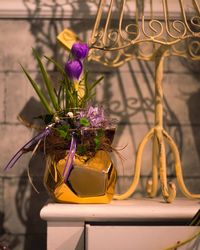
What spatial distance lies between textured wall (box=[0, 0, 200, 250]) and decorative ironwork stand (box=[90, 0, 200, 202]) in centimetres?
6

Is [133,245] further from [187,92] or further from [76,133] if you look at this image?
[187,92]

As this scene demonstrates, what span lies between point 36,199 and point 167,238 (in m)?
0.52

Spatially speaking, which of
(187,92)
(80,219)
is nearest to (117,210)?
(80,219)

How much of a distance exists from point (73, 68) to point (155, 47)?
1.10 ft

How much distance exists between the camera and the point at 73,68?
0.97m

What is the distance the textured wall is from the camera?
123 centimetres

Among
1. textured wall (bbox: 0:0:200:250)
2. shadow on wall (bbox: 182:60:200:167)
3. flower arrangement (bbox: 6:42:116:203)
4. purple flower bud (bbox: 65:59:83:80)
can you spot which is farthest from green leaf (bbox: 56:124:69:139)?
shadow on wall (bbox: 182:60:200:167)

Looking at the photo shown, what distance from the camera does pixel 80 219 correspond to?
2.84ft

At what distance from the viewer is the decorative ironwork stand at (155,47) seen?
39.1 inches

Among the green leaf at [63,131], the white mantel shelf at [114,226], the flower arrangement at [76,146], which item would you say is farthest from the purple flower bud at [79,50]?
the white mantel shelf at [114,226]

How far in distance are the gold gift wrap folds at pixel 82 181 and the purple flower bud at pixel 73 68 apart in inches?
7.6

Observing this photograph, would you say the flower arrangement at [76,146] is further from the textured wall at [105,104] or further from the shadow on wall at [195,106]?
the shadow on wall at [195,106]

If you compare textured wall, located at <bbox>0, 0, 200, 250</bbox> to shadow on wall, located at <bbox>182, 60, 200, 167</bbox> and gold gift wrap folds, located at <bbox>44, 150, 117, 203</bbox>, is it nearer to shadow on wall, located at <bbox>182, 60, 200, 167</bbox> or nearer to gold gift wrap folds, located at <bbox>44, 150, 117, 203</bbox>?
shadow on wall, located at <bbox>182, 60, 200, 167</bbox>

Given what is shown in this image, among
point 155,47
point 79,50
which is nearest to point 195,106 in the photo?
point 155,47
